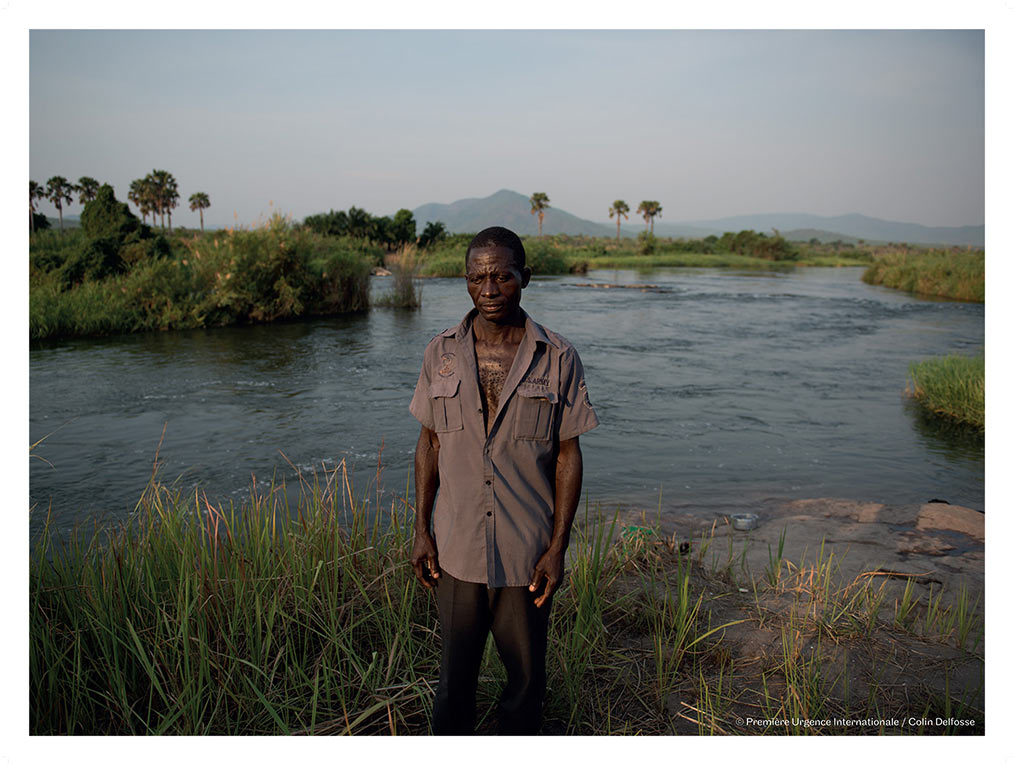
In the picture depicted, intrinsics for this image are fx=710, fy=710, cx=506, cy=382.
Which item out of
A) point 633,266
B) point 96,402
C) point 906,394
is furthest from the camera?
point 633,266

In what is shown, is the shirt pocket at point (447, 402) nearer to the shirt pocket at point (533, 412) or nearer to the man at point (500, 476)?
the man at point (500, 476)

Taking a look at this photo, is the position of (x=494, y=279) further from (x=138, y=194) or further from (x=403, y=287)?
(x=138, y=194)

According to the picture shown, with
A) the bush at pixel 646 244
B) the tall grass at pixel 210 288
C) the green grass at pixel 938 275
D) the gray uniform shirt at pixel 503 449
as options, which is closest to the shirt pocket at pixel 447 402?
the gray uniform shirt at pixel 503 449

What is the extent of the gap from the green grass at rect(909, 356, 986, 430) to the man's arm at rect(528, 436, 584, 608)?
9721 mm

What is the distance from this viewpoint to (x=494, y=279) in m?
2.11

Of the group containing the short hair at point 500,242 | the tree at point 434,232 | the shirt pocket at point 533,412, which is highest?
the tree at point 434,232

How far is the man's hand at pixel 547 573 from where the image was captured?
2129 mm

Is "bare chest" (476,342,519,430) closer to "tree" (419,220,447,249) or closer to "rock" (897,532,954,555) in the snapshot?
"rock" (897,532,954,555)

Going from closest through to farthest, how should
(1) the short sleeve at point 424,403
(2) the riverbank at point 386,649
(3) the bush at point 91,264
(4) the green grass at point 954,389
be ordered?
(1) the short sleeve at point 424,403 < (2) the riverbank at point 386,649 < (4) the green grass at point 954,389 < (3) the bush at point 91,264

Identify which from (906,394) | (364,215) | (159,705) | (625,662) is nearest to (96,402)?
(159,705)

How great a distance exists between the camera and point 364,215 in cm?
4834

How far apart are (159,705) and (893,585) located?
12.8ft

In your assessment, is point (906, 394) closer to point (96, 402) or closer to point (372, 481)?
point (372, 481)

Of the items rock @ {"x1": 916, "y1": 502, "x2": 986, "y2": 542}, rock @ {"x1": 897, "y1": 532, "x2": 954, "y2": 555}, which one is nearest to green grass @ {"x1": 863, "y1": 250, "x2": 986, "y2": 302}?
rock @ {"x1": 916, "y1": 502, "x2": 986, "y2": 542}
